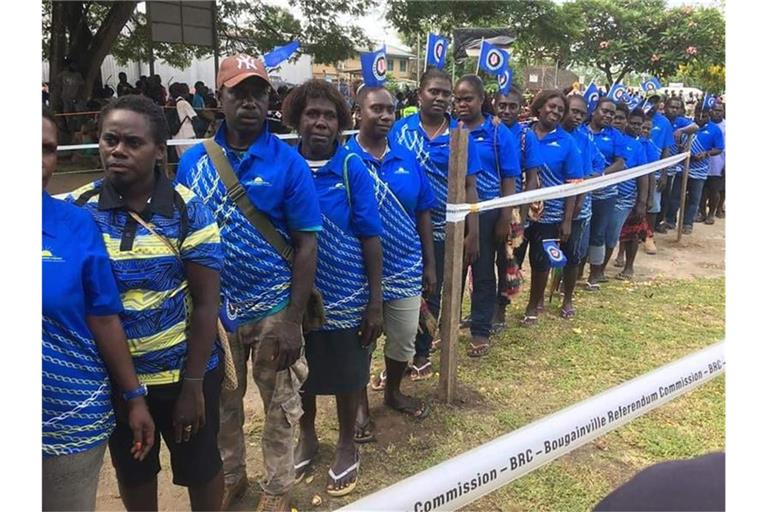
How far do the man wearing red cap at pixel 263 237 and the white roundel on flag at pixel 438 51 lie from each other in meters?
1.95

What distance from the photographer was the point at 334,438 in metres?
3.24

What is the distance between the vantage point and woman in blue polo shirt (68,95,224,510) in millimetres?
1658

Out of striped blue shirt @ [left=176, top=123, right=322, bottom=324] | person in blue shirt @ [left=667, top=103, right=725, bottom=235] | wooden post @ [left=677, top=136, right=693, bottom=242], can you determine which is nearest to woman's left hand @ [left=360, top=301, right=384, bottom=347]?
striped blue shirt @ [left=176, top=123, right=322, bottom=324]

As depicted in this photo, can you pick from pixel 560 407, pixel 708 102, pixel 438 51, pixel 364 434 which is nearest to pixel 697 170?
pixel 708 102

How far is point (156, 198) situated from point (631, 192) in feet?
17.6

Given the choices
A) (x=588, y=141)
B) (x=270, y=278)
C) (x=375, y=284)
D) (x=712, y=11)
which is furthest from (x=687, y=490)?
(x=712, y=11)

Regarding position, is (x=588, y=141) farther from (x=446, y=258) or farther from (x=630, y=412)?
(x=630, y=412)

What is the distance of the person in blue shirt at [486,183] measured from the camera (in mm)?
3826

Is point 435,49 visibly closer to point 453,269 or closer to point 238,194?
point 453,269

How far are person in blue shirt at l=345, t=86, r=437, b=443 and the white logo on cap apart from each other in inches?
26.1

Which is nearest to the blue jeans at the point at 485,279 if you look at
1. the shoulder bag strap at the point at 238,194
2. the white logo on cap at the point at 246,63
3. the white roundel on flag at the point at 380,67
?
the white roundel on flag at the point at 380,67

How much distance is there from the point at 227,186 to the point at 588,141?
3967mm

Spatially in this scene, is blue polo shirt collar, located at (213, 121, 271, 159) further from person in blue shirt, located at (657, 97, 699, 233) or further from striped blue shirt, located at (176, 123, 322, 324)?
person in blue shirt, located at (657, 97, 699, 233)

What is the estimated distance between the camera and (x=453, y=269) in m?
3.36
